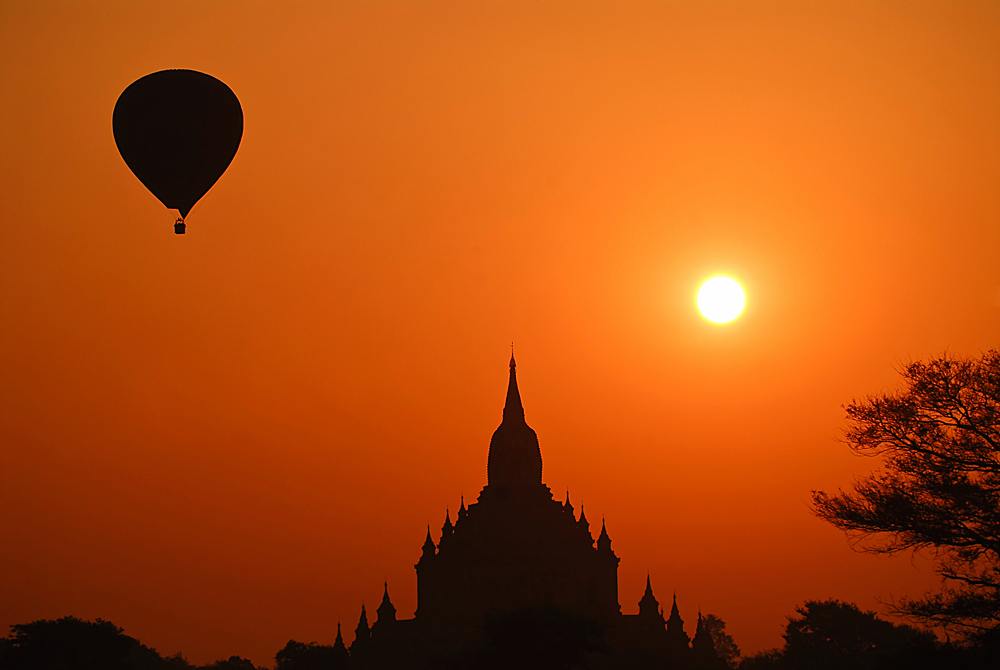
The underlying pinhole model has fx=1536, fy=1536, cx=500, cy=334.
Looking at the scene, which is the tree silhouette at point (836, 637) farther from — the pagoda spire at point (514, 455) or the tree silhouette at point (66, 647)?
the tree silhouette at point (66, 647)

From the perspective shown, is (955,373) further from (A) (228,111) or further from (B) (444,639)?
(B) (444,639)

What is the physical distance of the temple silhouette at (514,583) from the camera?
84562mm

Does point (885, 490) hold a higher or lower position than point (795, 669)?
lower

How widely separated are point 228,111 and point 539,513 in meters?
46.8

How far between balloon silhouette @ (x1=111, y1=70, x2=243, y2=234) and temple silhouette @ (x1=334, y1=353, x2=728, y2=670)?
106ft

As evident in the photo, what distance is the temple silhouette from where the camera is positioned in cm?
8456

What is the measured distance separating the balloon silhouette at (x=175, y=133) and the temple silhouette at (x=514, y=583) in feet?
106

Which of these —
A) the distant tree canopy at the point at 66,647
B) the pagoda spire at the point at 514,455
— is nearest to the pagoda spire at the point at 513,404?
the pagoda spire at the point at 514,455

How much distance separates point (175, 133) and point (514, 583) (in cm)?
4575

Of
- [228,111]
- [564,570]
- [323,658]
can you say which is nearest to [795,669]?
[564,570]

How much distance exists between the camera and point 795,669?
81.2m

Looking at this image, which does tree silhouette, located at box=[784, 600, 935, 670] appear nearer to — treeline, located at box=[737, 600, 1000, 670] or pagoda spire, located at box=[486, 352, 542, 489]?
treeline, located at box=[737, 600, 1000, 670]

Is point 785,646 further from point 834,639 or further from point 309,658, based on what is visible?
point 309,658

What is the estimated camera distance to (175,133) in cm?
5256
